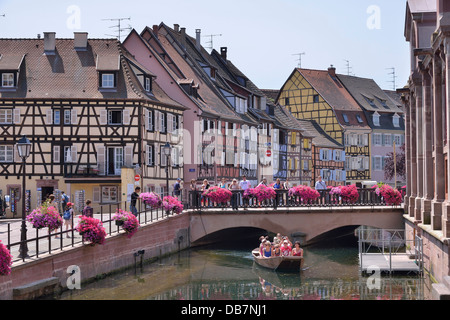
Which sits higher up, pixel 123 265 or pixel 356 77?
pixel 356 77

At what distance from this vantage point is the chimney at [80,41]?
4928 centimetres

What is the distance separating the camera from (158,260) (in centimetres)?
3403

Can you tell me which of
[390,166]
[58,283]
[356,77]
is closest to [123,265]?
[58,283]

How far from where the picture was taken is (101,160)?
46.4m

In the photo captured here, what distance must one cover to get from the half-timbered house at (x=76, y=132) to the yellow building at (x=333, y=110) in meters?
37.9

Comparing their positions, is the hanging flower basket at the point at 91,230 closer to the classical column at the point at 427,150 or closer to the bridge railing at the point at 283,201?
the classical column at the point at 427,150

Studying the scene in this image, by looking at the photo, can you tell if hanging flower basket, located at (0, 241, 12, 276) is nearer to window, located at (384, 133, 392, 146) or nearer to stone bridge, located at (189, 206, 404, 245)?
stone bridge, located at (189, 206, 404, 245)

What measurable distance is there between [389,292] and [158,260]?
36.6ft

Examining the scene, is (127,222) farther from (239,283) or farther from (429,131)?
(429,131)

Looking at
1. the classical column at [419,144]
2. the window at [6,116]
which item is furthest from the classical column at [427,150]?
the window at [6,116]

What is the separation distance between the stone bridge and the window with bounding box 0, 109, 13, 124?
14.2 metres

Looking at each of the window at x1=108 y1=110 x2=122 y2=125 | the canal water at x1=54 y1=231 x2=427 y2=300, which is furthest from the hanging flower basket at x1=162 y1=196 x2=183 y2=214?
the window at x1=108 y1=110 x2=122 y2=125

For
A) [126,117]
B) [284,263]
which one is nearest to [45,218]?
[284,263]
